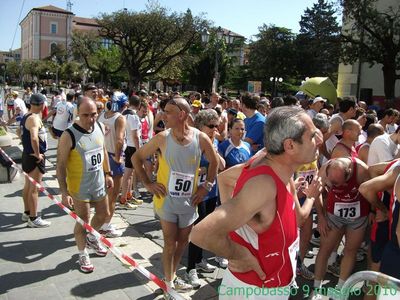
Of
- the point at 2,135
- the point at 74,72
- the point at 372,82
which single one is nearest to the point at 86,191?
the point at 2,135

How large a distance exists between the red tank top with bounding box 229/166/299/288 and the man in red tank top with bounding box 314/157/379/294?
6.22ft

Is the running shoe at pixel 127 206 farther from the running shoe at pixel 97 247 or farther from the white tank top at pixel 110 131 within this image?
the running shoe at pixel 97 247

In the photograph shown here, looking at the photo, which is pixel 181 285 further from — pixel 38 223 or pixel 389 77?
pixel 389 77

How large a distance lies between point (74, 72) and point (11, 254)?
192ft

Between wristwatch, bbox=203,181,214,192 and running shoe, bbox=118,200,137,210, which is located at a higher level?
wristwatch, bbox=203,181,214,192

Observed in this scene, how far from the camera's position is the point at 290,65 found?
50844 mm

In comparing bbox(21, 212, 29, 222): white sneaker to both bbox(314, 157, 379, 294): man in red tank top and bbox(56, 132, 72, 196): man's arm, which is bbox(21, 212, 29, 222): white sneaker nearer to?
bbox(56, 132, 72, 196): man's arm

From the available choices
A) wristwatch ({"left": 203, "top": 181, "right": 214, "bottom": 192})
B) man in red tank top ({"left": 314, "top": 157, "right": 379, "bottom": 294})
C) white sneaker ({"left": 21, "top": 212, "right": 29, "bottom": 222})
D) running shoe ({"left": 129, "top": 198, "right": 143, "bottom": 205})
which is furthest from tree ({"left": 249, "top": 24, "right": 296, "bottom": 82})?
wristwatch ({"left": 203, "top": 181, "right": 214, "bottom": 192})

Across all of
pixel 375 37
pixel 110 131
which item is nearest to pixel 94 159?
pixel 110 131

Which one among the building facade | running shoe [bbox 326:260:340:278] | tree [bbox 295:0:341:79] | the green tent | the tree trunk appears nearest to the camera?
running shoe [bbox 326:260:340:278]

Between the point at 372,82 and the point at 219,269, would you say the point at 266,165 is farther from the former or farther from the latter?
the point at 372,82

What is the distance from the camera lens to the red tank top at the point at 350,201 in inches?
156

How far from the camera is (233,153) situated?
481cm

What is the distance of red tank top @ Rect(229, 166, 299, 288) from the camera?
2.00 m
